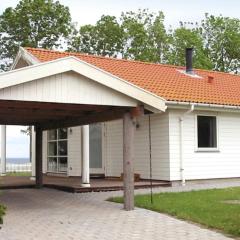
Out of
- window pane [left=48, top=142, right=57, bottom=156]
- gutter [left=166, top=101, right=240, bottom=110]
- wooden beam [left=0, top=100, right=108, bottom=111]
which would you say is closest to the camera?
wooden beam [left=0, top=100, right=108, bottom=111]

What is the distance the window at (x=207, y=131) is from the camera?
19141 mm

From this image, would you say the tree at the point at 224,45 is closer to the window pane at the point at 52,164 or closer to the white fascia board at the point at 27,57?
the window pane at the point at 52,164

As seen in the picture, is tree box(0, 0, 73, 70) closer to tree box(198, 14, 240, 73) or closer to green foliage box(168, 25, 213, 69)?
green foliage box(168, 25, 213, 69)

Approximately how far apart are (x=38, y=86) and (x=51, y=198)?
14.7 feet

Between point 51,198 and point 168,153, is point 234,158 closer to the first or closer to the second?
point 168,153

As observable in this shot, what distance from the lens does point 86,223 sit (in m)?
10.7

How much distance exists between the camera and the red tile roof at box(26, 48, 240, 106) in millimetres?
19078

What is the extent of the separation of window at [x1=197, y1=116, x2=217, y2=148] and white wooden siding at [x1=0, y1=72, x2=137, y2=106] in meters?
7.10

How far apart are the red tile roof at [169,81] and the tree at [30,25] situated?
1251 cm

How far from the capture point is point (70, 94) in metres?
11.8

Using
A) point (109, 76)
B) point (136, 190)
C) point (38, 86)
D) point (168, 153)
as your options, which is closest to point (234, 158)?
point (168, 153)

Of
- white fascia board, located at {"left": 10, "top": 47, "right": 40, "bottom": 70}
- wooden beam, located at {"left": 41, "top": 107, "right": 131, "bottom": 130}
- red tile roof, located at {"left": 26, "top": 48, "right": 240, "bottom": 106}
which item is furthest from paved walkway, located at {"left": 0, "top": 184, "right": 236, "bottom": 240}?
white fascia board, located at {"left": 10, "top": 47, "right": 40, "bottom": 70}

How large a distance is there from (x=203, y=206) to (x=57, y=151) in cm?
1232

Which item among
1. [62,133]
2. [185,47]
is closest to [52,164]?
[62,133]
